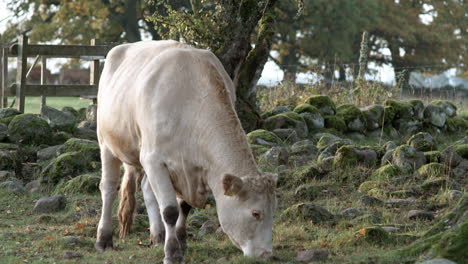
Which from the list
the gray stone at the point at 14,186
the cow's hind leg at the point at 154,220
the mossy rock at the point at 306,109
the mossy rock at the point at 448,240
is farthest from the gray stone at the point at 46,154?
the mossy rock at the point at 448,240

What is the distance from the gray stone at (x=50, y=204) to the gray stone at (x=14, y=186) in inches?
35.8

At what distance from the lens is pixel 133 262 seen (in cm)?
668

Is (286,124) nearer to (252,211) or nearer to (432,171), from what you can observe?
(432,171)

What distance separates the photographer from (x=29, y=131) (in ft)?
41.4

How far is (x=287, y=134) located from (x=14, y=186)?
5061 mm

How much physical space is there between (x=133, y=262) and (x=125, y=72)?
2.07 m

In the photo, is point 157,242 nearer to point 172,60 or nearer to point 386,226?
point 172,60

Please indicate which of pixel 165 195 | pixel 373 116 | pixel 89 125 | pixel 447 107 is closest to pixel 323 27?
pixel 447 107

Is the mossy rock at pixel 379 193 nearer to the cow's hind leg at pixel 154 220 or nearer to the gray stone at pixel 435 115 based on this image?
the cow's hind leg at pixel 154 220

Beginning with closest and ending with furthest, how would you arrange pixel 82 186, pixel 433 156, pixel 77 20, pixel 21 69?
1. pixel 82 186
2. pixel 433 156
3. pixel 21 69
4. pixel 77 20

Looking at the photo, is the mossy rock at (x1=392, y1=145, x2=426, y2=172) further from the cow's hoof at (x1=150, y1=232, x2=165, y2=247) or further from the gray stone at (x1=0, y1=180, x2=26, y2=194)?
the gray stone at (x1=0, y1=180, x2=26, y2=194)

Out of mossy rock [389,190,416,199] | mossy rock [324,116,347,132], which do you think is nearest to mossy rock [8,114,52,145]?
mossy rock [324,116,347,132]

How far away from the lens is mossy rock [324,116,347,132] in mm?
14602

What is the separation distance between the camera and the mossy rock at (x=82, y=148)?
11719mm
